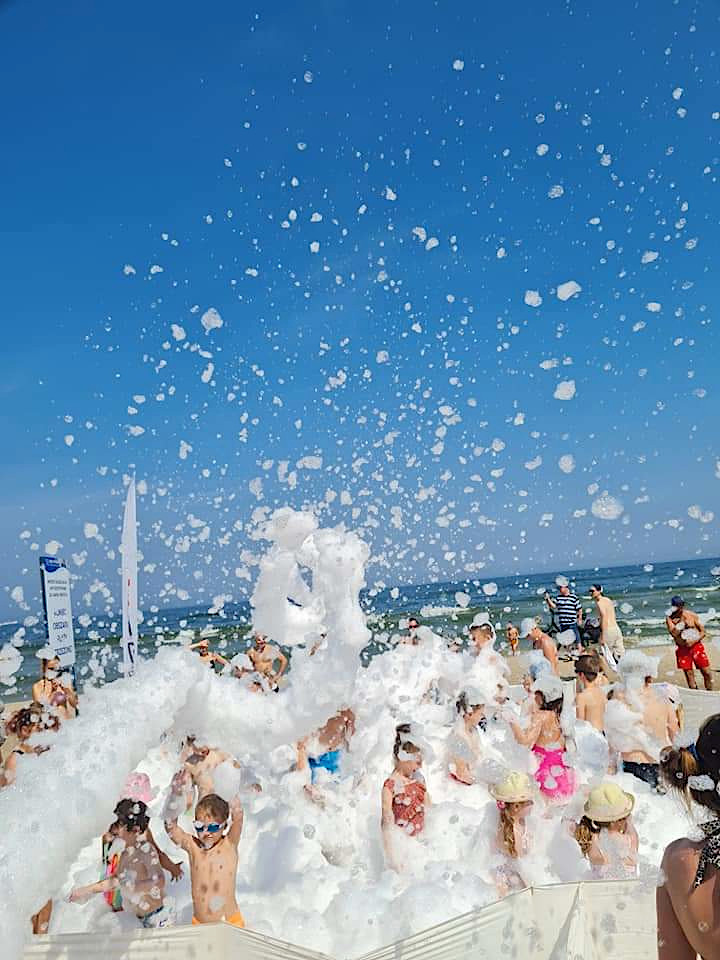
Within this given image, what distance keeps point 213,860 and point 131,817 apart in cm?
64

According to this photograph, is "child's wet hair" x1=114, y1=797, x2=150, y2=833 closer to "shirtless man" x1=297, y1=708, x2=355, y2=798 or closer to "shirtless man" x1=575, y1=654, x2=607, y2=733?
"shirtless man" x1=297, y1=708, x2=355, y2=798

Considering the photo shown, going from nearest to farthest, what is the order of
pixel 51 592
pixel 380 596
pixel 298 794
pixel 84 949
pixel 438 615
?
pixel 84 949 < pixel 298 794 < pixel 51 592 < pixel 438 615 < pixel 380 596

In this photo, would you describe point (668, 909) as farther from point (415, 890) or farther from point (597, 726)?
point (597, 726)

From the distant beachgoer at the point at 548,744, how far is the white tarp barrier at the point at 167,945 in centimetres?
336

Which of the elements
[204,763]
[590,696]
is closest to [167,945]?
[204,763]

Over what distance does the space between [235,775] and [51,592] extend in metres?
5.21

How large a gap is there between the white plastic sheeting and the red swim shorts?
1008 centimetres

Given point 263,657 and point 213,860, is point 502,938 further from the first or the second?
point 263,657

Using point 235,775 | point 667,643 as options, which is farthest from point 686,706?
point 667,643

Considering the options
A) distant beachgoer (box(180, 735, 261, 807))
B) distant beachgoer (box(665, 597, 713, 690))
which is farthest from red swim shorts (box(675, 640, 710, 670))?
distant beachgoer (box(180, 735, 261, 807))

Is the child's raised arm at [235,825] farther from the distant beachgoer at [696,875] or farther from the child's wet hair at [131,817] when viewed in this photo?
the distant beachgoer at [696,875]

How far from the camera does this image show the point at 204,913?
15.6 ft

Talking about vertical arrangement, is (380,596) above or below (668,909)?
above

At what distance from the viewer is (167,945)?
3.60 m
